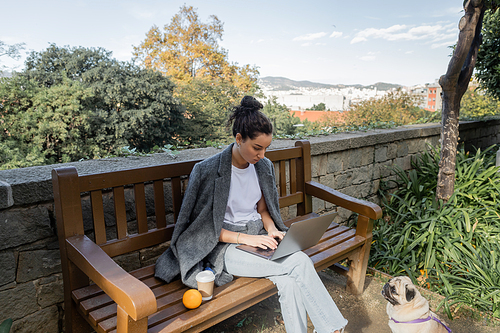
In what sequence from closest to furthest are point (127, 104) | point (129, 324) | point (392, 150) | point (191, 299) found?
point (129, 324) < point (191, 299) < point (392, 150) < point (127, 104)

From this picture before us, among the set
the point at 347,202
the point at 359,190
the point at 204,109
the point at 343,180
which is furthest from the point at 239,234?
the point at 204,109

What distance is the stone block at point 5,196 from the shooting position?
4.96ft

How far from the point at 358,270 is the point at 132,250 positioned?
65.5 inches

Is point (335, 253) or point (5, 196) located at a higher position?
point (5, 196)

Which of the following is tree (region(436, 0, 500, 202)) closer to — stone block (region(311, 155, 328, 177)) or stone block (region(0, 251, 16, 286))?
stone block (region(311, 155, 328, 177))

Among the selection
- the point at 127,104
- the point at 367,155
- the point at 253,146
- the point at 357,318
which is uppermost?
the point at 127,104

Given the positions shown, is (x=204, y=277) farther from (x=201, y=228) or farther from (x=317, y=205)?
(x=317, y=205)

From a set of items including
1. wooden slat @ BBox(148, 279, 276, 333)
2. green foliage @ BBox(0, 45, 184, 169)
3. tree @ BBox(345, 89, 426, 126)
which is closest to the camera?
wooden slat @ BBox(148, 279, 276, 333)

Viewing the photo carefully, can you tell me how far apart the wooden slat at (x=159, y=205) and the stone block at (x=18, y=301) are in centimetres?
71

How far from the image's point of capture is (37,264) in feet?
5.50

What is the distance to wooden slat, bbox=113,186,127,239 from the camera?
177 cm

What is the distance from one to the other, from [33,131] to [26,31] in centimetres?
3921

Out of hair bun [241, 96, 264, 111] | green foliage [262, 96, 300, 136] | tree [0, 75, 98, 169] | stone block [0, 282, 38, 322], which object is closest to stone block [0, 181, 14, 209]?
stone block [0, 282, 38, 322]

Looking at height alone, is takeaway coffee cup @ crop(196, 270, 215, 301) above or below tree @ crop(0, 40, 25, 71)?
below
